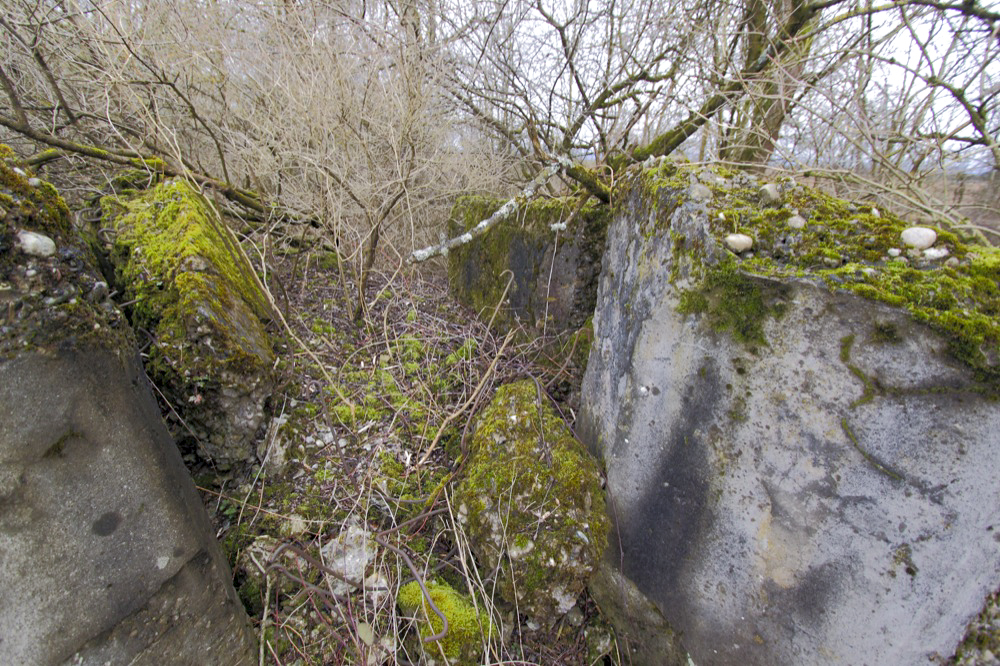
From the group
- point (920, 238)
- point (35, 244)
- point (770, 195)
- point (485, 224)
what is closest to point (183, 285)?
point (35, 244)

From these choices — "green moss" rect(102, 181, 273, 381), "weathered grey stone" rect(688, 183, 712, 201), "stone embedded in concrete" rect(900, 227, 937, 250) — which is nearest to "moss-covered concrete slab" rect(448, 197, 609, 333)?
"weathered grey stone" rect(688, 183, 712, 201)

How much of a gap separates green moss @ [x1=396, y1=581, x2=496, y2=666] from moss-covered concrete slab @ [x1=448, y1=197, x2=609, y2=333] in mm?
1670

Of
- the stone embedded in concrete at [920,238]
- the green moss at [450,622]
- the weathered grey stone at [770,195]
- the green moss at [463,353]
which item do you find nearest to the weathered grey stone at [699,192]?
the weathered grey stone at [770,195]

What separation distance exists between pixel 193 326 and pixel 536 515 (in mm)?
1792

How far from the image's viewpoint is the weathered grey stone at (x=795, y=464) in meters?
1.17

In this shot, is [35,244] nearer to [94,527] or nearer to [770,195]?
[94,527]

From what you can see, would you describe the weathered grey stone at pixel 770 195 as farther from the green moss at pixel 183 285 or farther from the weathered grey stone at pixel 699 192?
the green moss at pixel 183 285

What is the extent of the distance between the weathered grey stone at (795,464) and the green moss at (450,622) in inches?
27.7

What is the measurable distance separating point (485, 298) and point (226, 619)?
2.50 m

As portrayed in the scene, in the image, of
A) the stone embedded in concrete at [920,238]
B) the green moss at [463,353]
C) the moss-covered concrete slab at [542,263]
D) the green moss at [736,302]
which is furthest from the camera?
the green moss at [463,353]

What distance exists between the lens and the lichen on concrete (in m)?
1.74

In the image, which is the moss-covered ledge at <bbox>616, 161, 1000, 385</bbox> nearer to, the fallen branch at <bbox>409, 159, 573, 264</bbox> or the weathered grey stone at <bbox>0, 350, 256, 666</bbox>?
the fallen branch at <bbox>409, 159, 573, 264</bbox>

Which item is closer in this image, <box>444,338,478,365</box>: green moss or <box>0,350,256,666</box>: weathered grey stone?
<box>0,350,256,666</box>: weathered grey stone

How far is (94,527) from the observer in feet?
3.89
